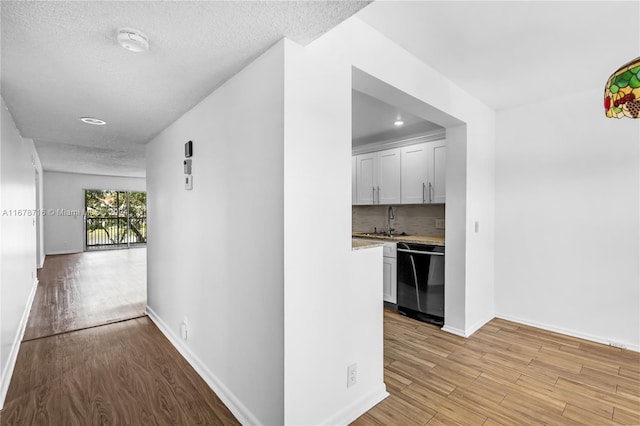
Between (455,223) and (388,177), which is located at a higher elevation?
(388,177)

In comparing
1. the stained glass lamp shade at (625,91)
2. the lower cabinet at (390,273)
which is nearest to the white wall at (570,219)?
the lower cabinet at (390,273)

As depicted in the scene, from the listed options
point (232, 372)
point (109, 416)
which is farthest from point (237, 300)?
point (109, 416)

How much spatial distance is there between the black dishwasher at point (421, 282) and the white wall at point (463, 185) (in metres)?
0.16

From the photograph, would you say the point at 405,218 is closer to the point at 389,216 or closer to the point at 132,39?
the point at 389,216

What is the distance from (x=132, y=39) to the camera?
1.47m

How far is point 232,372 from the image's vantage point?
1.98 m

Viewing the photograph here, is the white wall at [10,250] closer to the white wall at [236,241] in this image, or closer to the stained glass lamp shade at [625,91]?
the white wall at [236,241]

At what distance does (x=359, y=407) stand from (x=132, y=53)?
99.6 inches

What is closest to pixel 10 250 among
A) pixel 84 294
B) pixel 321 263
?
pixel 84 294

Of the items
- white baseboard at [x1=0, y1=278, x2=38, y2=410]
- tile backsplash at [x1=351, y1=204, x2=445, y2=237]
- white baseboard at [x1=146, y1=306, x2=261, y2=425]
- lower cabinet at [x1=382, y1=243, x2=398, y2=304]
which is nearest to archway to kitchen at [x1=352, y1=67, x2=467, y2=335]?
lower cabinet at [x1=382, y1=243, x2=398, y2=304]

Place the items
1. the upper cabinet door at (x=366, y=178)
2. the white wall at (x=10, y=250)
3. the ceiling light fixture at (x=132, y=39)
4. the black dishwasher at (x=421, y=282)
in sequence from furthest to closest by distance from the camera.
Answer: the upper cabinet door at (x=366, y=178), the black dishwasher at (x=421, y=282), the white wall at (x=10, y=250), the ceiling light fixture at (x=132, y=39)

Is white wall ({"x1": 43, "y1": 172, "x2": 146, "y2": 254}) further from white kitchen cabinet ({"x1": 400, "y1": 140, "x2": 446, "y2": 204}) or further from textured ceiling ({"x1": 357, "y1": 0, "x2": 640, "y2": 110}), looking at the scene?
textured ceiling ({"x1": 357, "y1": 0, "x2": 640, "y2": 110})

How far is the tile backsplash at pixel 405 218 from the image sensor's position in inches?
168

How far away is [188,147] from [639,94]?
9.25 ft
